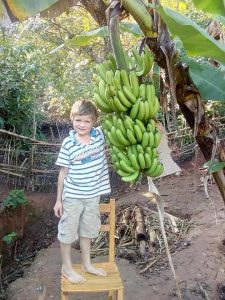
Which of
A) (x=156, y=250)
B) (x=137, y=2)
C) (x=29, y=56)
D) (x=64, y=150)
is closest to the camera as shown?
(x=137, y=2)

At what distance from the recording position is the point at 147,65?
1.73 meters

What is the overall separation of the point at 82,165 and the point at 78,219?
12.0 inches

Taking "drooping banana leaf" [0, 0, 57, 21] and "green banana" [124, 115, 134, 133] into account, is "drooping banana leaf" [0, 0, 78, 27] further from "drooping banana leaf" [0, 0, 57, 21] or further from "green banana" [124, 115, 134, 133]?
"green banana" [124, 115, 134, 133]

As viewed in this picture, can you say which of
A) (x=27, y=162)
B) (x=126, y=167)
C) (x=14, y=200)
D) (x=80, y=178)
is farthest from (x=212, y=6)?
(x=27, y=162)

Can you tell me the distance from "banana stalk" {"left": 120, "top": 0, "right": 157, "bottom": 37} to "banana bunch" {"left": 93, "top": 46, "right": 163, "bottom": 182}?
0.29 feet

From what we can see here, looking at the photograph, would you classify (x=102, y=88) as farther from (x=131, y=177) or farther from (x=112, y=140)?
(x=131, y=177)

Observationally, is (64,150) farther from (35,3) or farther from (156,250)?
(156,250)

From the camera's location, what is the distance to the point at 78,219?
7.82 feet

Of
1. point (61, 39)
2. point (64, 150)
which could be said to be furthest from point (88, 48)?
→ point (64, 150)

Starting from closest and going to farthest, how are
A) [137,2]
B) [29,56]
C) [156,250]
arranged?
[137,2], [156,250], [29,56]

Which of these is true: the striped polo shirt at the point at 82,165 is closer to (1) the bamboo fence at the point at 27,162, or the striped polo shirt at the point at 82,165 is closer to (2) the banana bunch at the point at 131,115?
(2) the banana bunch at the point at 131,115

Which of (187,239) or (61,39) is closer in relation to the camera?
(187,239)

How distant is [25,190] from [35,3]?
11.1ft

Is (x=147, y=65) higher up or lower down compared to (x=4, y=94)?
lower down
